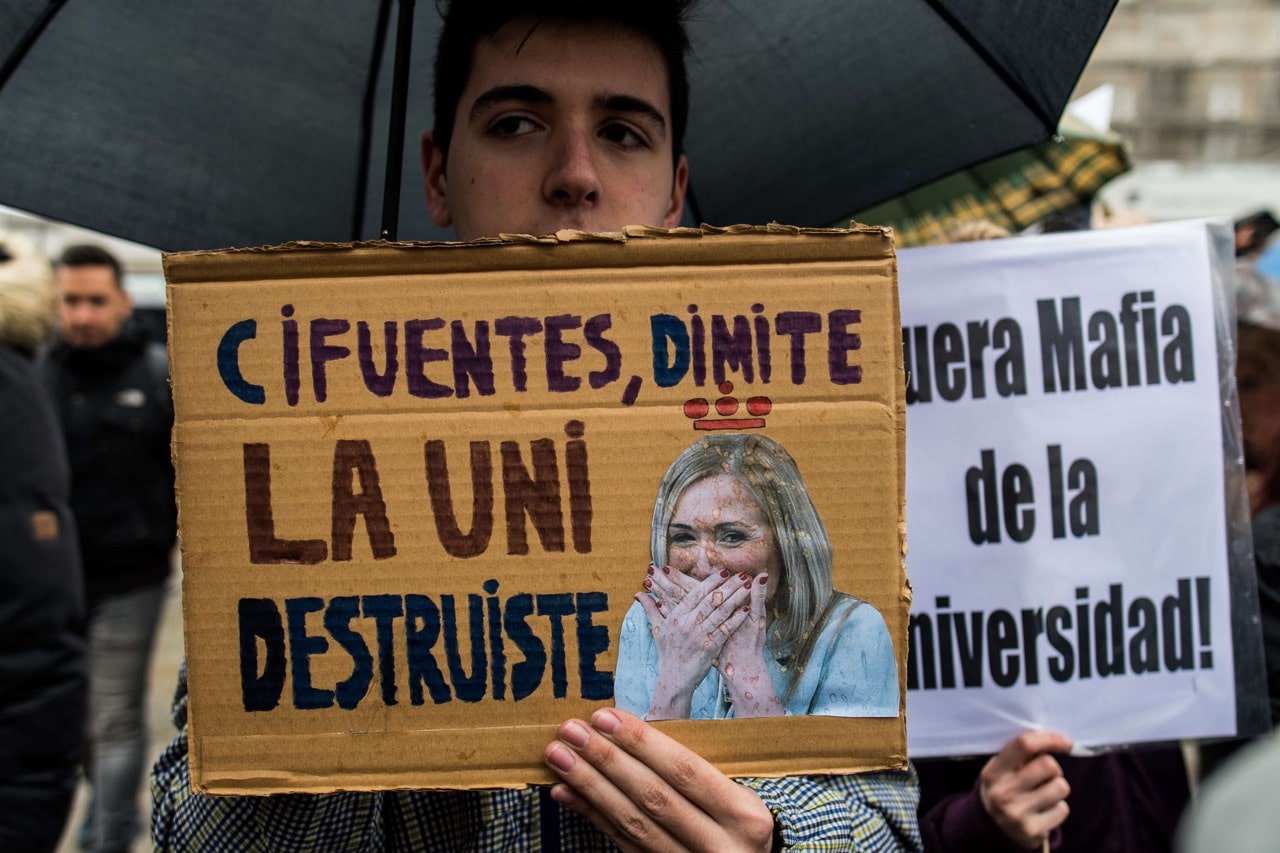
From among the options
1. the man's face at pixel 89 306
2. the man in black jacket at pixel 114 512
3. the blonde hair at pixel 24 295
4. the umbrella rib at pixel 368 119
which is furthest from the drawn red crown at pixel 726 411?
the man's face at pixel 89 306

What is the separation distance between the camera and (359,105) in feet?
6.80

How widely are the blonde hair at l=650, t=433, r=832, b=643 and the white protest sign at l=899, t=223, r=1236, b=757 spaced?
0.69 m

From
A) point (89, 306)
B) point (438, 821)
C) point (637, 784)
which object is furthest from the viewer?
point (89, 306)

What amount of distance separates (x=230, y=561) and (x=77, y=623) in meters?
2.10

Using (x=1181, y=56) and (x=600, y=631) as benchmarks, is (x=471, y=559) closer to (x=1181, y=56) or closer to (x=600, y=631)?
(x=600, y=631)

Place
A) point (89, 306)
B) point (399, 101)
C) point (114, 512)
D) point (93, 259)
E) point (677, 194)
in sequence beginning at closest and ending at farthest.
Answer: point (399, 101)
point (677, 194)
point (114, 512)
point (89, 306)
point (93, 259)

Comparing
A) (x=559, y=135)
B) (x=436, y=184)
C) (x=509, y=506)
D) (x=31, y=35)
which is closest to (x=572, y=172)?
(x=559, y=135)

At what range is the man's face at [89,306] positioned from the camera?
4.56 meters

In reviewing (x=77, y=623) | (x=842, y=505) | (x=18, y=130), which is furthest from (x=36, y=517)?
(x=842, y=505)

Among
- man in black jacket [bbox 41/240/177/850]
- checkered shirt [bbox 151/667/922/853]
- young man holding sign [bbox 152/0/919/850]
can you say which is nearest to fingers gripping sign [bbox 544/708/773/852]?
young man holding sign [bbox 152/0/919/850]

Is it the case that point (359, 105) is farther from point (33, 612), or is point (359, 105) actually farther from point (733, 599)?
point (33, 612)

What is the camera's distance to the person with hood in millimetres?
2797

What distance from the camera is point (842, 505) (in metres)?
1.21

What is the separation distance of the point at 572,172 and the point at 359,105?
2.64 feet
